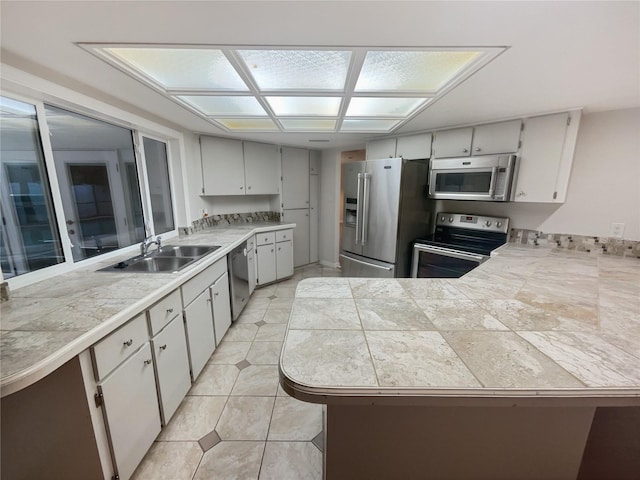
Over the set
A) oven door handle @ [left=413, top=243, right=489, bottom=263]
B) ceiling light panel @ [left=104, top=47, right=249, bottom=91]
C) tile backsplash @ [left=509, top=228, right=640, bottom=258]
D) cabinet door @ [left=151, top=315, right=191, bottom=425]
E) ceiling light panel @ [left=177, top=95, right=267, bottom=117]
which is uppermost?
ceiling light panel @ [left=177, top=95, right=267, bottom=117]

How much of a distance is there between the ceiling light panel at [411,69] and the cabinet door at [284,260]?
2.52 meters

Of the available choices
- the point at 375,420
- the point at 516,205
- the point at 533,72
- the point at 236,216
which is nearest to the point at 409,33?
the point at 533,72

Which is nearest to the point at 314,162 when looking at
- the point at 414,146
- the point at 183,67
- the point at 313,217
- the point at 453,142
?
the point at 313,217

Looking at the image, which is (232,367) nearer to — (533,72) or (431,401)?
(431,401)

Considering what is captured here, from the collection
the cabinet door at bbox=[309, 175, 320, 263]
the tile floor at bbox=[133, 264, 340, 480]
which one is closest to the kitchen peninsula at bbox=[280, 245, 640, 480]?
the tile floor at bbox=[133, 264, 340, 480]

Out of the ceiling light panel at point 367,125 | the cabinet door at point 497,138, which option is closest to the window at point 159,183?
the ceiling light panel at point 367,125

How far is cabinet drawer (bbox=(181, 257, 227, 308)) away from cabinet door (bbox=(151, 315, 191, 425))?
0.15 metres

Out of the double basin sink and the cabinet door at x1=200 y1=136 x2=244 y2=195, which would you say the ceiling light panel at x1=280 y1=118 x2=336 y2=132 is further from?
the double basin sink

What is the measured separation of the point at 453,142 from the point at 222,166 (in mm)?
2827

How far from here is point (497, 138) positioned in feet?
7.55

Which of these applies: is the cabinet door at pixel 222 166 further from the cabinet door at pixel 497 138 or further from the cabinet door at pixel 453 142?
the cabinet door at pixel 497 138

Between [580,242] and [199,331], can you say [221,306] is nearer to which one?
[199,331]

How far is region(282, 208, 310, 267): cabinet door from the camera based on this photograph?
4.23 metres

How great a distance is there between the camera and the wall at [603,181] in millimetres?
1972
